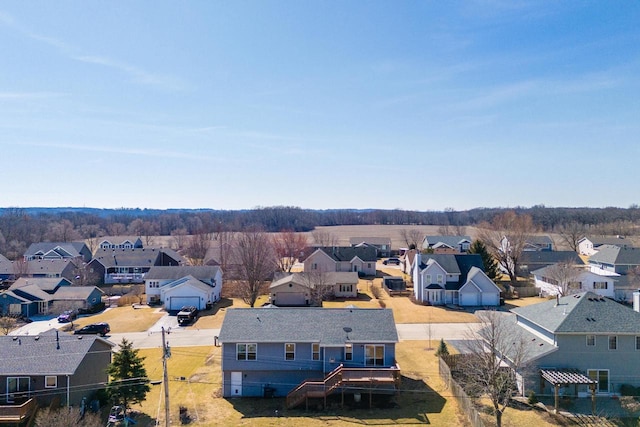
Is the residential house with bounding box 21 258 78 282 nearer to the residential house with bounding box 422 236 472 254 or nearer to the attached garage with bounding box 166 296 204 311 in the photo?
the attached garage with bounding box 166 296 204 311

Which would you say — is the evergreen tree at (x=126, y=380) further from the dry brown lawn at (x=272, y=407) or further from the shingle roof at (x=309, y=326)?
the shingle roof at (x=309, y=326)

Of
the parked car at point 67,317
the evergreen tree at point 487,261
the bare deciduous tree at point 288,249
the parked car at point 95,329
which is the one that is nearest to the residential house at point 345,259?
the bare deciduous tree at point 288,249

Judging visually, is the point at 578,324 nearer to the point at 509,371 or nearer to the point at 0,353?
the point at 509,371

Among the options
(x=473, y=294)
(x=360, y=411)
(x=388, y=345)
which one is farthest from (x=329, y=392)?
(x=473, y=294)

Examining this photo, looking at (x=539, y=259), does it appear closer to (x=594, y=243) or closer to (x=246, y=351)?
(x=594, y=243)

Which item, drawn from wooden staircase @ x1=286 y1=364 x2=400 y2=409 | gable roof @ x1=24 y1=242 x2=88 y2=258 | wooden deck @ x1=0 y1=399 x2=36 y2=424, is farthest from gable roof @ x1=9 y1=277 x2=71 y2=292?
wooden staircase @ x1=286 y1=364 x2=400 y2=409

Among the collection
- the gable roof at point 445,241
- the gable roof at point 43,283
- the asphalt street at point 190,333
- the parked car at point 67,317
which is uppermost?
the gable roof at point 445,241

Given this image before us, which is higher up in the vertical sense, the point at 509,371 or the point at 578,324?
the point at 578,324
